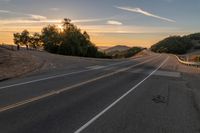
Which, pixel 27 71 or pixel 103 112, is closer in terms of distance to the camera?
pixel 103 112

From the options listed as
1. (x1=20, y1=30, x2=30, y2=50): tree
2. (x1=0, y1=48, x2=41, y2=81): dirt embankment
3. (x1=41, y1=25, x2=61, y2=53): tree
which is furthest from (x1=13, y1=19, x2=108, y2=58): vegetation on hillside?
(x1=0, y1=48, x2=41, y2=81): dirt embankment

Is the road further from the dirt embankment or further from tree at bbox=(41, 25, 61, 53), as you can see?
tree at bbox=(41, 25, 61, 53)

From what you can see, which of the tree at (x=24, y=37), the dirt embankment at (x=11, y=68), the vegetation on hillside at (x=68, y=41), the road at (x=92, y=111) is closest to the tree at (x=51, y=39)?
the vegetation on hillside at (x=68, y=41)

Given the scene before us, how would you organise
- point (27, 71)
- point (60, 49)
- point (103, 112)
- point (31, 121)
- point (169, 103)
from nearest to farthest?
point (31, 121) → point (103, 112) → point (169, 103) → point (27, 71) → point (60, 49)

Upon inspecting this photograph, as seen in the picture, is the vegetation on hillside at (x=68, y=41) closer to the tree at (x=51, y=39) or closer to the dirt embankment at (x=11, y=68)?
the tree at (x=51, y=39)

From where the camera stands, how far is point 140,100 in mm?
13227

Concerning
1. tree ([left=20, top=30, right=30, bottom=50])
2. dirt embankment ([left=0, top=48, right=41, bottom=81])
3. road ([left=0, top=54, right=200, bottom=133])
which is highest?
tree ([left=20, top=30, right=30, bottom=50])

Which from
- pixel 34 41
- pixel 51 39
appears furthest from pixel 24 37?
pixel 51 39

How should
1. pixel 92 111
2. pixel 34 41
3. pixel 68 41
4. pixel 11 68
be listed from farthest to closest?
pixel 34 41
pixel 68 41
pixel 11 68
pixel 92 111

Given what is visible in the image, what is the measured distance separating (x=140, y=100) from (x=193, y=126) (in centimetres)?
422

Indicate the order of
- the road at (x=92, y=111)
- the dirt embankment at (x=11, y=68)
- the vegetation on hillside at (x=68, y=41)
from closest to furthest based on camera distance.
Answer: the road at (x=92, y=111) < the dirt embankment at (x=11, y=68) < the vegetation on hillside at (x=68, y=41)

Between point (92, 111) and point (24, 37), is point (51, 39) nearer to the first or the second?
point (24, 37)

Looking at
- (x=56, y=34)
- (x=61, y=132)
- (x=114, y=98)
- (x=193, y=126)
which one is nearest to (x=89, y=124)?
(x=61, y=132)

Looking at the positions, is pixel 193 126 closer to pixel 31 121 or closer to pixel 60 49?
pixel 31 121
